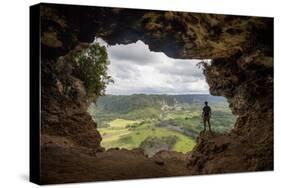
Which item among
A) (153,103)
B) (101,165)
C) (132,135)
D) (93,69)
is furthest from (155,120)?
(93,69)

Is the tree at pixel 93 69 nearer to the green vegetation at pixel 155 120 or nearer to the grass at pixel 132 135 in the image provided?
the green vegetation at pixel 155 120

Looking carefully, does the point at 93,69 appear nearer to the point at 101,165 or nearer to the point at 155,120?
the point at 155,120

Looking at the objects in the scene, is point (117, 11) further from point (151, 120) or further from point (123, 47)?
point (151, 120)

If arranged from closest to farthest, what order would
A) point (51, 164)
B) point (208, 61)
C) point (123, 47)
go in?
point (51, 164) → point (123, 47) → point (208, 61)

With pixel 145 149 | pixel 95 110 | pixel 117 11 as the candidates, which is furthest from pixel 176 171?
pixel 117 11

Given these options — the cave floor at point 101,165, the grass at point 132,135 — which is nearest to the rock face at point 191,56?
the cave floor at point 101,165

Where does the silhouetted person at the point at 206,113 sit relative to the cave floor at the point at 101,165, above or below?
above
